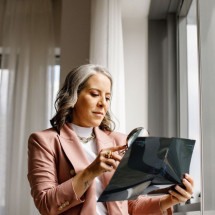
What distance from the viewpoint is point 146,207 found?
1243 mm

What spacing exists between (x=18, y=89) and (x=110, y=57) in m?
0.99

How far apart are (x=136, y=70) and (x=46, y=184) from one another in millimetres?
1341

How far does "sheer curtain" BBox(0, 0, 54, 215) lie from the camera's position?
8.48 ft

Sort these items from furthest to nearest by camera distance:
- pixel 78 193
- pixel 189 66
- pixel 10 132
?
pixel 10 132 < pixel 189 66 < pixel 78 193

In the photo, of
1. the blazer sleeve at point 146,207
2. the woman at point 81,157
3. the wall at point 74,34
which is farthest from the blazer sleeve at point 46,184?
the wall at point 74,34

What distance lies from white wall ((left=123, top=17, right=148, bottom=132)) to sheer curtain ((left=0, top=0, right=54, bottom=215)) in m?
0.68

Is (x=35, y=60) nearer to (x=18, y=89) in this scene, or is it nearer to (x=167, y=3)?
(x=18, y=89)

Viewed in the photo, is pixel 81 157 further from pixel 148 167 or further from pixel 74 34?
pixel 74 34

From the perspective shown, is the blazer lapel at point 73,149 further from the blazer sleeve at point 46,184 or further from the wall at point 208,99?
the wall at point 208,99

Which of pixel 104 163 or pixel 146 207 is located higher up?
pixel 104 163

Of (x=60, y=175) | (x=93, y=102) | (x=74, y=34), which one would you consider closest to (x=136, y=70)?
(x=74, y=34)

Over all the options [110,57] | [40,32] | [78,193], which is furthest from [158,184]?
[40,32]

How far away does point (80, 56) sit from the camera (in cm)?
241

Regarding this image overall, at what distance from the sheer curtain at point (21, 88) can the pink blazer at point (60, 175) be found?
4.87ft
